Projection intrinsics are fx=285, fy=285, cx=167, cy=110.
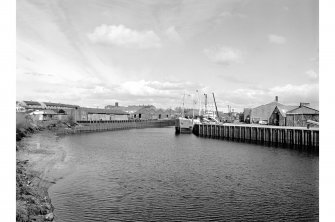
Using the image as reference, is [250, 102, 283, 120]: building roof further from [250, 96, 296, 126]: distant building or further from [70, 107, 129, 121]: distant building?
[70, 107, 129, 121]: distant building

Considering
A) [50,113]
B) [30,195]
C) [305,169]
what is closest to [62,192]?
[30,195]

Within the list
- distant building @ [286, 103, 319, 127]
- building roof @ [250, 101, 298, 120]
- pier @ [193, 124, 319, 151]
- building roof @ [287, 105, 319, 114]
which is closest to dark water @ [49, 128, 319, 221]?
pier @ [193, 124, 319, 151]

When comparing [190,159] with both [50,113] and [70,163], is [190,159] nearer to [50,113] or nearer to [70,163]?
[70,163]

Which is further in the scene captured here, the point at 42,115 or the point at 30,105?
the point at 30,105

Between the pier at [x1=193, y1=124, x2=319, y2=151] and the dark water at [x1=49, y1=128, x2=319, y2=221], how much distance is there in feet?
46.6

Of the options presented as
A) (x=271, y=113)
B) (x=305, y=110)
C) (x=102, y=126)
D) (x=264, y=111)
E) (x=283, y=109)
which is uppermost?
(x=283, y=109)

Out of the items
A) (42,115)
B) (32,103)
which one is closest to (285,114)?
(42,115)

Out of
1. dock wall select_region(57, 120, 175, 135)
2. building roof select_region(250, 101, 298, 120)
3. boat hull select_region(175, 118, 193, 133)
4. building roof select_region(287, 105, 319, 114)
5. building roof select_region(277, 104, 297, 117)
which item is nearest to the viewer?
building roof select_region(287, 105, 319, 114)

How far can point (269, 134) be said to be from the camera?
63531 mm

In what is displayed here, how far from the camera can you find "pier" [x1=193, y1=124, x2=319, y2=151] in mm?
52306

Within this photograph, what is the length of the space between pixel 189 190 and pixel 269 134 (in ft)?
146

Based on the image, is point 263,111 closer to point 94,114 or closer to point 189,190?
point 94,114

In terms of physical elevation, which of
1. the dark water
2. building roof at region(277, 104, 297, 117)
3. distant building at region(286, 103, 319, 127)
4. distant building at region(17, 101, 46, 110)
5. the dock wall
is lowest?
the dark water
